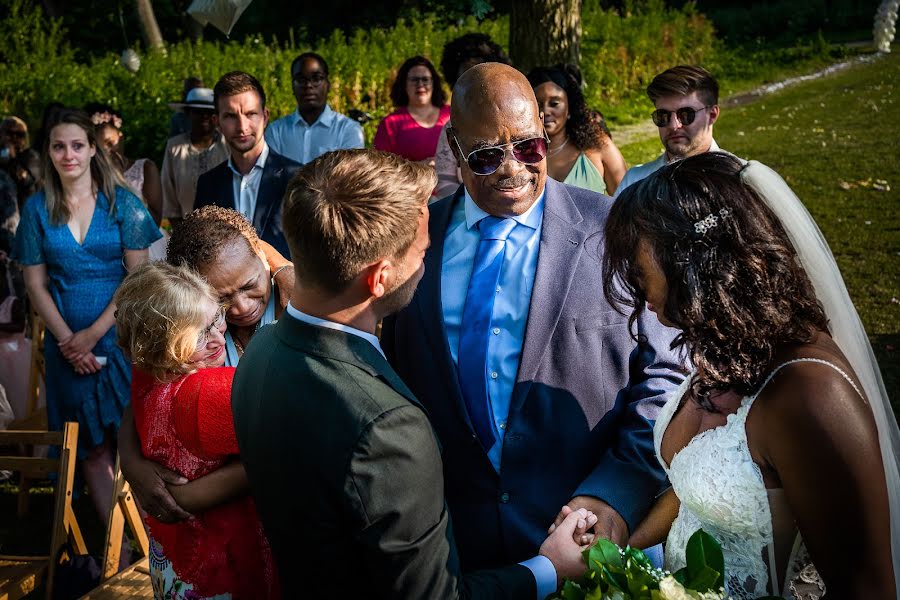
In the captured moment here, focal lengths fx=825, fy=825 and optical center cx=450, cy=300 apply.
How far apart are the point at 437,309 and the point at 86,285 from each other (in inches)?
124

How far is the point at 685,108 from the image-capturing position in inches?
187

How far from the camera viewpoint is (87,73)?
1480 cm

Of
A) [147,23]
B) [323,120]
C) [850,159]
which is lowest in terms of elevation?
[850,159]

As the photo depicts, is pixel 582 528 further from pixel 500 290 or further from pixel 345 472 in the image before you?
pixel 345 472

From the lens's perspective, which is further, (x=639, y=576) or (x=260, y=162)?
(x=260, y=162)

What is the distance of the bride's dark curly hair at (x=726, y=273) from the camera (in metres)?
1.91

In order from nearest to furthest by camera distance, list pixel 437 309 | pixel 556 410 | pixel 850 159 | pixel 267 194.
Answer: pixel 556 410 → pixel 437 309 → pixel 267 194 → pixel 850 159

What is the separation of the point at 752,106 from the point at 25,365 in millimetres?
17280

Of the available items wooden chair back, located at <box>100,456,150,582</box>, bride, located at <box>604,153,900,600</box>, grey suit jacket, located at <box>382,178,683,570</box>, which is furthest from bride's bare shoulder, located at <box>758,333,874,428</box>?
wooden chair back, located at <box>100,456,150,582</box>

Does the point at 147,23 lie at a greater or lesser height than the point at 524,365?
greater

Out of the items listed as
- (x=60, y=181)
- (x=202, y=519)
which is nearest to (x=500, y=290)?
(x=202, y=519)

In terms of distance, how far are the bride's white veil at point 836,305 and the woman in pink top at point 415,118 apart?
4951mm

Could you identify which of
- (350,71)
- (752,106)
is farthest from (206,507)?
(752,106)

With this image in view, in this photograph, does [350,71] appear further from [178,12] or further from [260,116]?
[178,12]
